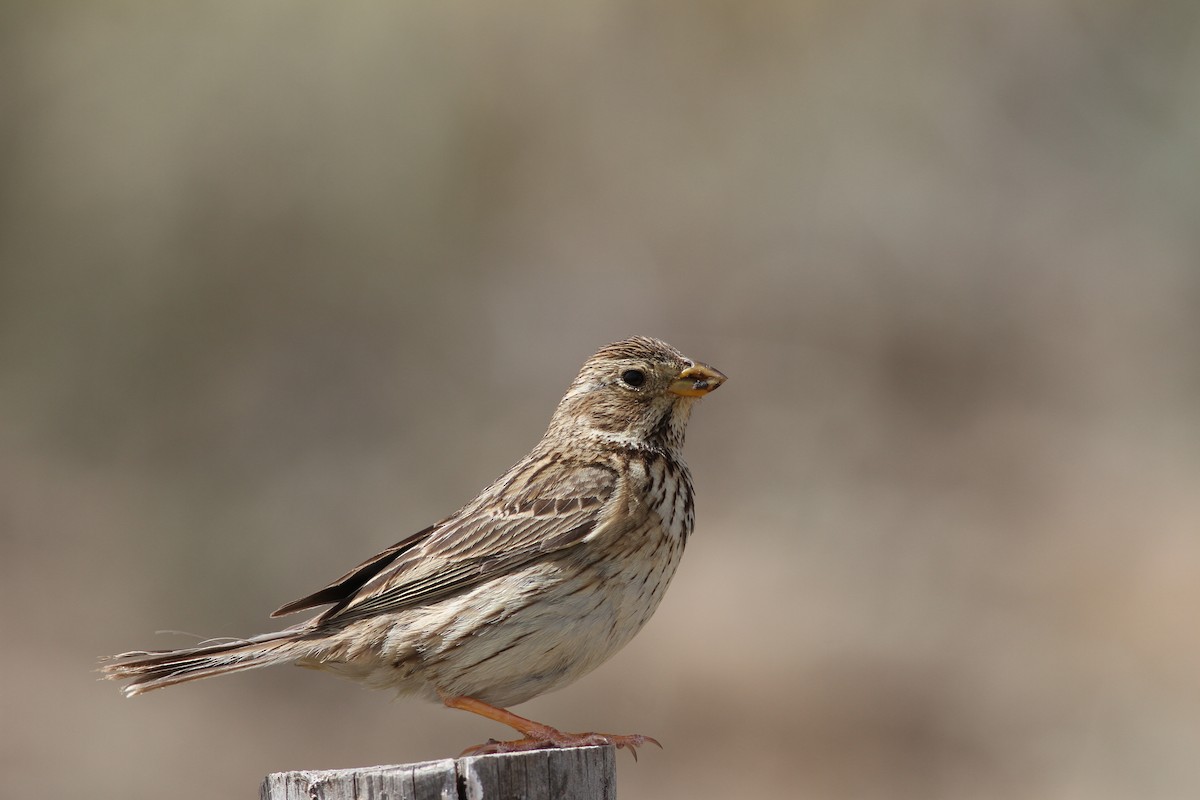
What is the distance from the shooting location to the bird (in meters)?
5.92

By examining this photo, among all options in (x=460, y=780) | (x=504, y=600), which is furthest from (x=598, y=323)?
(x=460, y=780)

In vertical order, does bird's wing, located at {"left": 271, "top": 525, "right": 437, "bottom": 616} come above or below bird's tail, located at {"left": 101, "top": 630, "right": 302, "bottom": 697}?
above

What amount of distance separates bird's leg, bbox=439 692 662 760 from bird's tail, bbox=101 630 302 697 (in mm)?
722

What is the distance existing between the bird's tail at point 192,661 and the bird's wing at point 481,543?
17cm

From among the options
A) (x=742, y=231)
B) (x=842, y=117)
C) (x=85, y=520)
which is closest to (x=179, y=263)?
(x=85, y=520)

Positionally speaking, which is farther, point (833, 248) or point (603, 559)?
point (833, 248)

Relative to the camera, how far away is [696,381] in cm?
681

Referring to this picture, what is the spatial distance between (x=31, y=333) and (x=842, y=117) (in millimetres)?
10756

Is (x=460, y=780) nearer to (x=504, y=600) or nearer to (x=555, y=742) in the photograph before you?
(x=555, y=742)

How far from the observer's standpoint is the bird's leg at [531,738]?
17.3 feet

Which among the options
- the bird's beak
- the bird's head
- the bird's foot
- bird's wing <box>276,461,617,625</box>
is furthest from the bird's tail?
the bird's beak

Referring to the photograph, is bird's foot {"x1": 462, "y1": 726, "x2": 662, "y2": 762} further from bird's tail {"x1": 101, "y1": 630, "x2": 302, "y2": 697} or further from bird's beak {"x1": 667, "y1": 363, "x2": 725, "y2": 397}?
bird's beak {"x1": 667, "y1": 363, "x2": 725, "y2": 397}

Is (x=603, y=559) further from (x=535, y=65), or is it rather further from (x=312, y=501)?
(x=535, y=65)

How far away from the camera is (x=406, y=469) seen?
1727cm
